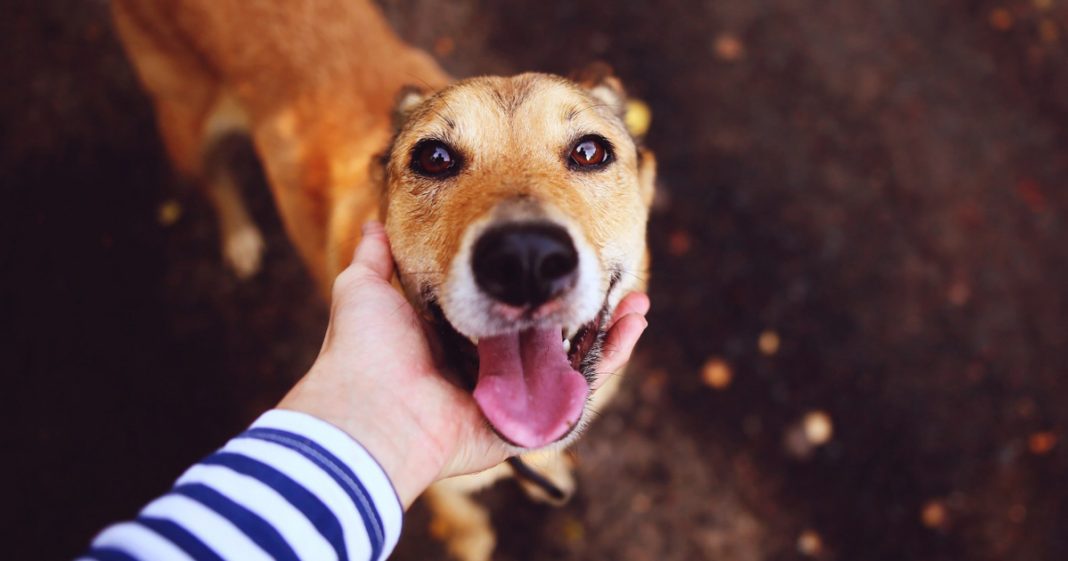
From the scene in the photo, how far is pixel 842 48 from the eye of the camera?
5.11 m

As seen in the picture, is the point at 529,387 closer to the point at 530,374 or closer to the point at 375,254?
the point at 530,374

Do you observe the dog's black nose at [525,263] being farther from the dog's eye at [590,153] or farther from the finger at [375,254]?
the dog's eye at [590,153]

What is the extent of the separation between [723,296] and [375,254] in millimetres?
2958

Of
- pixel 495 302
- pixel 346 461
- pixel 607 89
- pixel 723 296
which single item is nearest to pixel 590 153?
pixel 607 89

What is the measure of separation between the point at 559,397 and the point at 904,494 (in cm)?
341

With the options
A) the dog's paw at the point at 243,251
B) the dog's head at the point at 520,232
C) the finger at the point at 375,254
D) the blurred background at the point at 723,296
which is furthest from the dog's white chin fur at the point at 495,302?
the dog's paw at the point at 243,251

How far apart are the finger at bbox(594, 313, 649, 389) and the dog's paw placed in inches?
122

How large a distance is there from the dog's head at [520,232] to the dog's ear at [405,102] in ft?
→ 0.07

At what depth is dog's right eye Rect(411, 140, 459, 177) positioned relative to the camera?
235cm

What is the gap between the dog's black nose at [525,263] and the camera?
1.74m

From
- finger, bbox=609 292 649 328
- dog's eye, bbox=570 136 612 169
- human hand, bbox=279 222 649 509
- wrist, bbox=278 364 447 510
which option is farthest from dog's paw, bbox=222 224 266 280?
finger, bbox=609 292 649 328

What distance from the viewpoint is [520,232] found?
175 centimetres

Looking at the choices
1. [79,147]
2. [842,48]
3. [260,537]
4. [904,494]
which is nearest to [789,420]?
[904,494]

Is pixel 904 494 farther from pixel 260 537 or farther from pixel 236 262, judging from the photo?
pixel 236 262
